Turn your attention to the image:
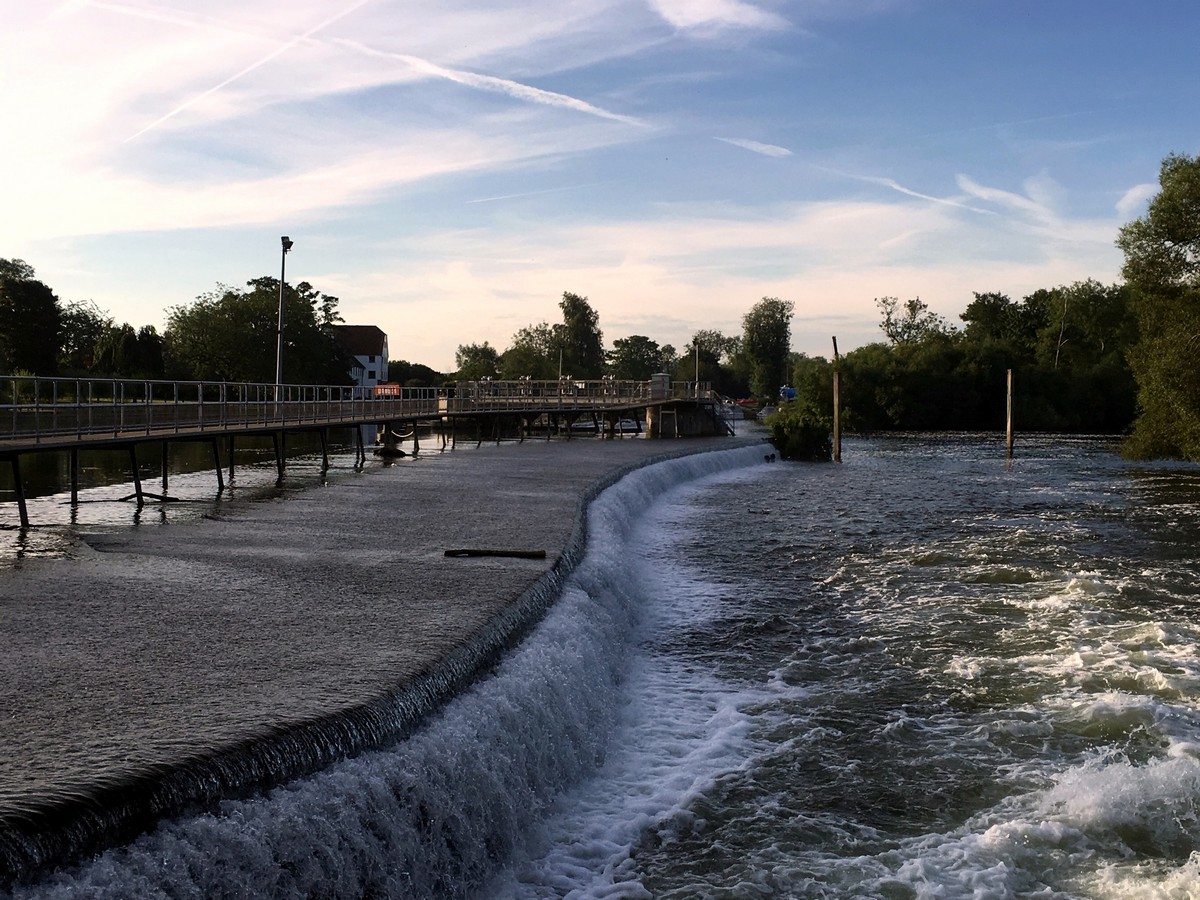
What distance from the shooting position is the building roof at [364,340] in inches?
4717

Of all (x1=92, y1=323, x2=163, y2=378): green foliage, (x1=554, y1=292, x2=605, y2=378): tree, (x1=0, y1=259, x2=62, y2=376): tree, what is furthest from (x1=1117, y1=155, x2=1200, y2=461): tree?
(x1=554, y1=292, x2=605, y2=378): tree

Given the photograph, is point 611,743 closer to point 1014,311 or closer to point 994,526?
point 994,526

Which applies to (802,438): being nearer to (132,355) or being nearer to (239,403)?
(239,403)

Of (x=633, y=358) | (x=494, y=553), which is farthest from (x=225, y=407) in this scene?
(x=633, y=358)

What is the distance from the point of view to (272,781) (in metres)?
5.74

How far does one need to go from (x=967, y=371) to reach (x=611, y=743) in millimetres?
81474

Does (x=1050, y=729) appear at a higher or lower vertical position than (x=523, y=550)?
lower

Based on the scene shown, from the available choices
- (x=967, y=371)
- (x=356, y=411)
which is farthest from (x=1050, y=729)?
(x=967, y=371)

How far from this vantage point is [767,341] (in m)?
133

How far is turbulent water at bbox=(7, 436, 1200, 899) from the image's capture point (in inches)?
234

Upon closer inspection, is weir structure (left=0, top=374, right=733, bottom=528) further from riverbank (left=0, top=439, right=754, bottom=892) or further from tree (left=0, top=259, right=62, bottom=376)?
tree (left=0, top=259, right=62, bottom=376)

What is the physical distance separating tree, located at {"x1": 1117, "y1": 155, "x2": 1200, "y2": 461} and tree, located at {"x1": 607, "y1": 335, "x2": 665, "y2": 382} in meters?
117

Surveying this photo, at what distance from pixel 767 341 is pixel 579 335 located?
23974 millimetres

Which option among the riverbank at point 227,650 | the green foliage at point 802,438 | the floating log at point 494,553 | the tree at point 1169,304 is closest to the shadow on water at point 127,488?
the riverbank at point 227,650
